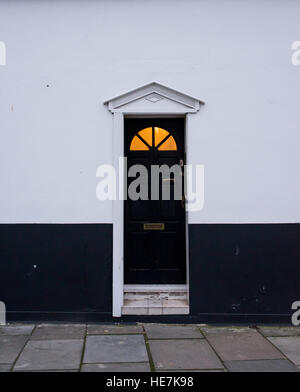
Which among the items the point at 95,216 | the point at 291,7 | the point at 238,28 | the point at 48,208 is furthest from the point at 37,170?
the point at 291,7

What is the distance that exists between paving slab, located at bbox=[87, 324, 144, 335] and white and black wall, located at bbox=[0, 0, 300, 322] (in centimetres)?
18

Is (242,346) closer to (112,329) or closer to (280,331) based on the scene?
(280,331)

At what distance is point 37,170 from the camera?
5.81 meters

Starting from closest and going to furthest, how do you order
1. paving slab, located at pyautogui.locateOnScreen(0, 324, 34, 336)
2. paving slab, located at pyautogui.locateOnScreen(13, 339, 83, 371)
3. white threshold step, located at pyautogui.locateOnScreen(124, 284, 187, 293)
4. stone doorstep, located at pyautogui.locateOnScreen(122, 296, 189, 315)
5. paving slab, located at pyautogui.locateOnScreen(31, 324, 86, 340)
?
paving slab, located at pyautogui.locateOnScreen(13, 339, 83, 371)
paving slab, located at pyautogui.locateOnScreen(31, 324, 86, 340)
paving slab, located at pyautogui.locateOnScreen(0, 324, 34, 336)
stone doorstep, located at pyautogui.locateOnScreen(122, 296, 189, 315)
white threshold step, located at pyautogui.locateOnScreen(124, 284, 187, 293)

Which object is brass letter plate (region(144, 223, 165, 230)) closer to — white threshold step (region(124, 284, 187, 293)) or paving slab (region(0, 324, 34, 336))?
white threshold step (region(124, 284, 187, 293))

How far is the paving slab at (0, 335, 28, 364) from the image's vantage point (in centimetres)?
447

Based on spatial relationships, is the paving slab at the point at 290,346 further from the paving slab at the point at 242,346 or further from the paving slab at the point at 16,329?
the paving slab at the point at 16,329

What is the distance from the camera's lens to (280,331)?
219 inches

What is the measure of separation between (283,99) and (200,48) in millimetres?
1436

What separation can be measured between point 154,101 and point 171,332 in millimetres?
3287

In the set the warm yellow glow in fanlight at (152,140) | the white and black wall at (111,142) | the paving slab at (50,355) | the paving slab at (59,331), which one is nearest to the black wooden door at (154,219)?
the warm yellow glow in fanlight at (152,140)

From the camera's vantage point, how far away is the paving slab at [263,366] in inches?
167

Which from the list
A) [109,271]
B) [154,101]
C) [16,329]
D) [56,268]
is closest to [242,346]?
[109,271]

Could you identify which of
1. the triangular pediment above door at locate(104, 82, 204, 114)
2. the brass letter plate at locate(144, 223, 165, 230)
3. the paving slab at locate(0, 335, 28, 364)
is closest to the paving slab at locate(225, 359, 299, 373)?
the brass letter plate at locate(144, 223, 165, 230)
